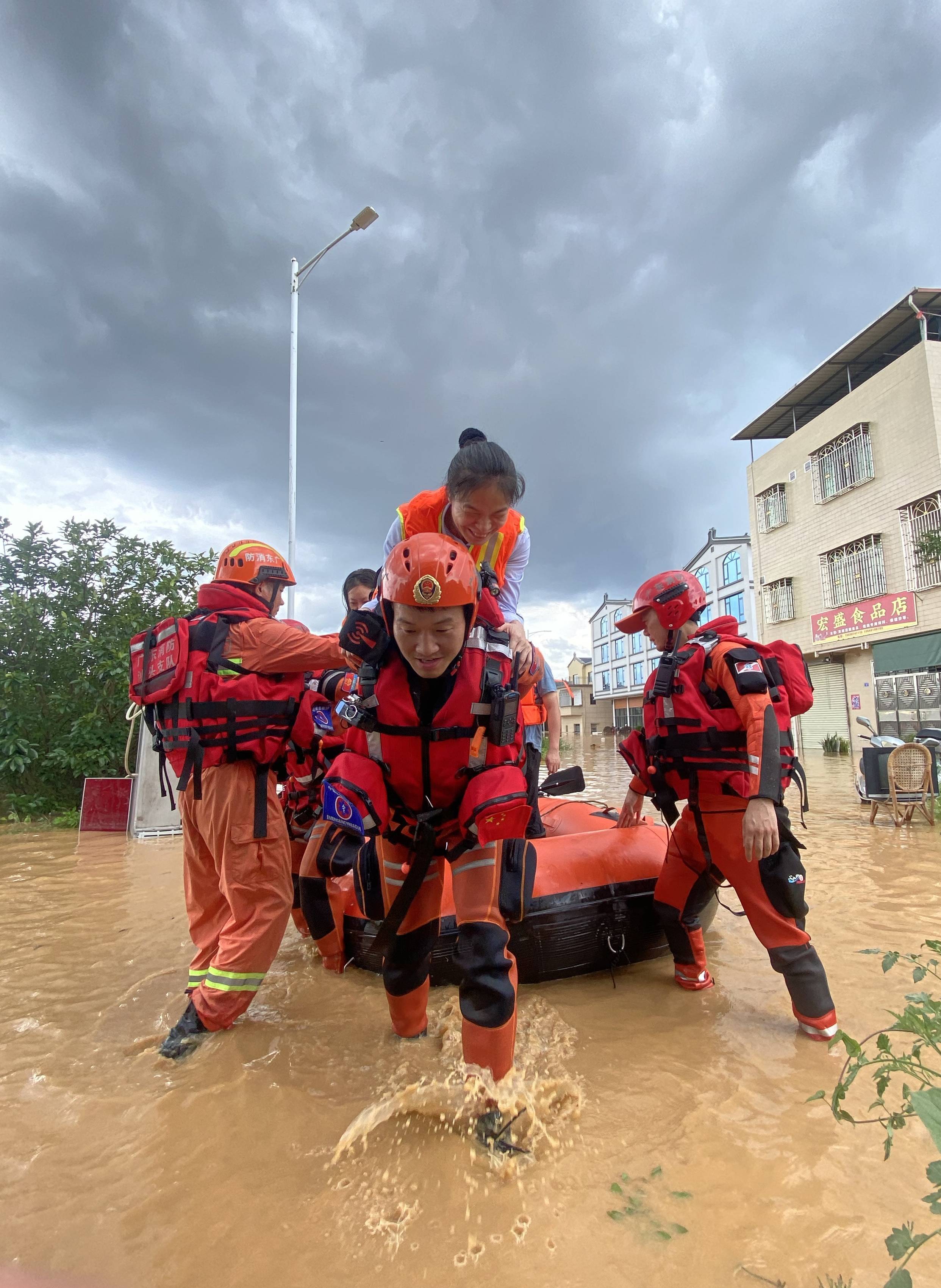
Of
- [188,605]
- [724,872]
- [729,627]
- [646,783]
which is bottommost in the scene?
[724,872]

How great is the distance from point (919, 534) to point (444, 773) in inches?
693

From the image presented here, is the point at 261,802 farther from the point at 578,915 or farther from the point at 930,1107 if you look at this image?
the point at 930,1107

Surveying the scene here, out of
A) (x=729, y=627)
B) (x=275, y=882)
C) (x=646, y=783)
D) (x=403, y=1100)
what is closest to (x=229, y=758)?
(x=275, y=882)

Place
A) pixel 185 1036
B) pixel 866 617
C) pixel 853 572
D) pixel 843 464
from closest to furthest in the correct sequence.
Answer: pixel 185 1036 → pixel 866 617 → pixel 853 572 → pixel 843 464

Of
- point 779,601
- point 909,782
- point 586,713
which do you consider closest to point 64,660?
point 909,782

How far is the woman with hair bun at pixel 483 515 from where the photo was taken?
2.32m

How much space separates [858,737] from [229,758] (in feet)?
62.4

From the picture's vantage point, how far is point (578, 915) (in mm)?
2973

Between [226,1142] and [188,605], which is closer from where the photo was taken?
[226,1142]

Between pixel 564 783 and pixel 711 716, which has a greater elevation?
pixel 711 716

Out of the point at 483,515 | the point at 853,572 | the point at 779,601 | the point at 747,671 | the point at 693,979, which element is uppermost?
the point at 853,572

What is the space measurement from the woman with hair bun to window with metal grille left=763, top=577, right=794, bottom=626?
787 inches

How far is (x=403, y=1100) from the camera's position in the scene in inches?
76.4

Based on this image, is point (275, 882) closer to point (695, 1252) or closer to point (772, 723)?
point (695, 1252)
